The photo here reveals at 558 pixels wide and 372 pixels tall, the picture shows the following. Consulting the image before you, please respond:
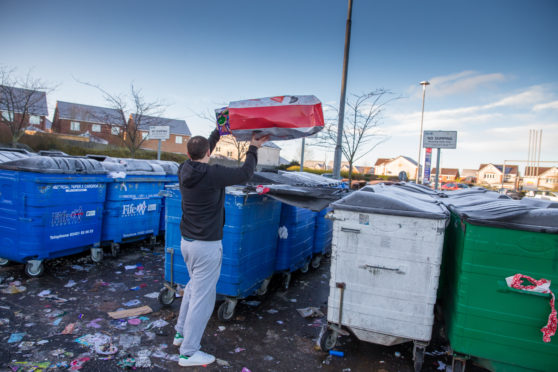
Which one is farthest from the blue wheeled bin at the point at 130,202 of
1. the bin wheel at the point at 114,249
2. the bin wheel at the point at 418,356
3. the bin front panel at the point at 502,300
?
the bin front panel at the point at 502,300

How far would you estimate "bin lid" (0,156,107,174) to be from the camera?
14.9 ft

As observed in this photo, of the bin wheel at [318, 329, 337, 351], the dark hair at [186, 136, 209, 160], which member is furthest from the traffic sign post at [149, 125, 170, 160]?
the bin wheel at [318, 329, 337, 351]

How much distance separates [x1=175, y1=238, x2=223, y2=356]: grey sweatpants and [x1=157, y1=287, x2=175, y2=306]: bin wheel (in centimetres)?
128

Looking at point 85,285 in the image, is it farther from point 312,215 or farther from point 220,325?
point 312,215

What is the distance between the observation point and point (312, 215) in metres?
5.74

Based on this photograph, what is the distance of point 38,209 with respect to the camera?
458 centimetres

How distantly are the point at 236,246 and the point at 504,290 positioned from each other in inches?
101

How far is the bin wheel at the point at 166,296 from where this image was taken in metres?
4.02

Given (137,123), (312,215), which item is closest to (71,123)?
(137,123)

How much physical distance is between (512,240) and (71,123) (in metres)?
48.4

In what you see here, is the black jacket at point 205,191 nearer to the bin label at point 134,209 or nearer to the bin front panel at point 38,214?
the bin front panel at point 38,214

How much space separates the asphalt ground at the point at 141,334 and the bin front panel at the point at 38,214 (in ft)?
1.45

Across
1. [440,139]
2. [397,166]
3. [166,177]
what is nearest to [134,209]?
[166,177]

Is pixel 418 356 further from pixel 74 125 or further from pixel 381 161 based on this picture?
pixel 381 161
